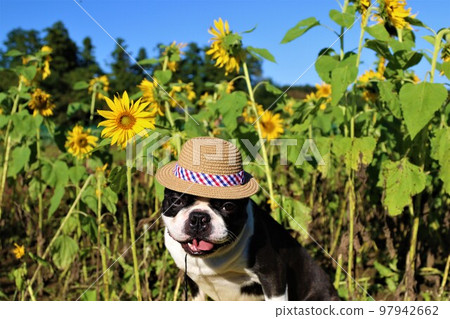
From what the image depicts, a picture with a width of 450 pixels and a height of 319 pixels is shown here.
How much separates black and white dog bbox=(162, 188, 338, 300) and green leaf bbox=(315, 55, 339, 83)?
0.59 m

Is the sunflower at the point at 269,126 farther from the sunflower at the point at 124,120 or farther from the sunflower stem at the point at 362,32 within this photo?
the sunflower at the point at 124,120

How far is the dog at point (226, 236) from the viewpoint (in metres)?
1.80

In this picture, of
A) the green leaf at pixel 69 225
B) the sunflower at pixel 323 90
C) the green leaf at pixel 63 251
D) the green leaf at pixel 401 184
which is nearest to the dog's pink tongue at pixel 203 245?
the green leaf at pixel 401 184

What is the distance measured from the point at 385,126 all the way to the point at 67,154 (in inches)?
71.0

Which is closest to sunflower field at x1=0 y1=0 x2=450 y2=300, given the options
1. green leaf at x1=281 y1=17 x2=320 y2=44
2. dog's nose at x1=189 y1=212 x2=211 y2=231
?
green leaf at x1=281 y1=17 x2=320 y2=44

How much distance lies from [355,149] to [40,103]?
72.6 inches

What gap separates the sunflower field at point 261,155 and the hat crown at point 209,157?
0.15 meters

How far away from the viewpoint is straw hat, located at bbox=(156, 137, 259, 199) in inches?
70.2

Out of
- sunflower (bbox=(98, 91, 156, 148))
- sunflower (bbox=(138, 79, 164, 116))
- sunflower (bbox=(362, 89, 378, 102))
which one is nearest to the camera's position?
sunflower (bbox=(98, 91, 156, 148))

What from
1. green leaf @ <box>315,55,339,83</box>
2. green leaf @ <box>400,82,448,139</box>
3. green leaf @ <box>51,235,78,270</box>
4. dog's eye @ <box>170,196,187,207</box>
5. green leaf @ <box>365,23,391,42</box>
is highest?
green leaf @ <box>365,23,391,42</box>

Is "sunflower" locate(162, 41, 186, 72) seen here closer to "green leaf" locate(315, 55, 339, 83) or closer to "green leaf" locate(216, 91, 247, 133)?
"green leaf" locate(216, 91, 247, 133)

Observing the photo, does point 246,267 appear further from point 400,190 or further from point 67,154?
point 67,154

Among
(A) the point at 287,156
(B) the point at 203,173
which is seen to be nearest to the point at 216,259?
(B) the point at 203,173
